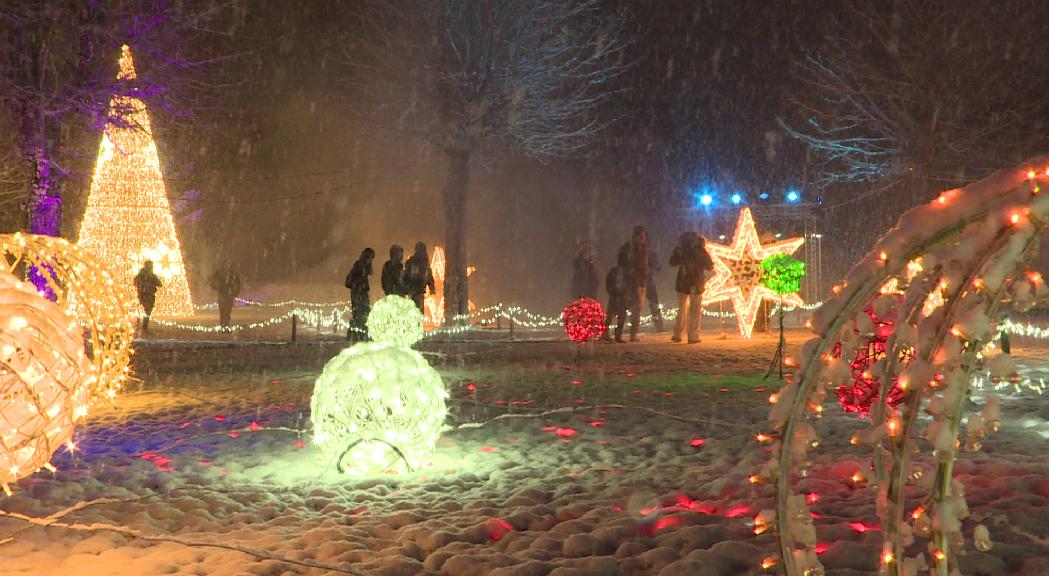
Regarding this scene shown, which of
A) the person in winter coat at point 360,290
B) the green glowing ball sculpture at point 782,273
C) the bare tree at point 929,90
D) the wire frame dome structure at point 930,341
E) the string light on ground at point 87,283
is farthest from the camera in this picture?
the bare tree at point 929,90

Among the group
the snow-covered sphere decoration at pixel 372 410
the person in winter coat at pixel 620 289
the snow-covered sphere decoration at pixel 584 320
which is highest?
the person in winter coat at pixel 620 289

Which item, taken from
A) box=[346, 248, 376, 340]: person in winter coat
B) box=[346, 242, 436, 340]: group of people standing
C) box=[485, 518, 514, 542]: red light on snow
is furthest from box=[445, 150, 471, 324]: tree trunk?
box=[485, 518, 514, 542]: red light on snow

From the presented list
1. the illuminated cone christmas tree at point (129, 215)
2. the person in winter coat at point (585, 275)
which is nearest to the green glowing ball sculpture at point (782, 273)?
the person in winter coat at point (585, 275)

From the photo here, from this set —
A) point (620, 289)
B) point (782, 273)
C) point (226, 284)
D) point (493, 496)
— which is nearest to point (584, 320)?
point (782, 273)

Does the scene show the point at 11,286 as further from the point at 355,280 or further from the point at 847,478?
the point at 355,280

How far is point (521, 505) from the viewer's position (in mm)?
5012

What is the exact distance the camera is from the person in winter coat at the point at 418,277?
705 inches

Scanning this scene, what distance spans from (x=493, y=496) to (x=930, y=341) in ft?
11.7

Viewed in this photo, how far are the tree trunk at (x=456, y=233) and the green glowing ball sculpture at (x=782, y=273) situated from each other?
11.6 metres

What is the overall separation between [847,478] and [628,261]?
508 inches

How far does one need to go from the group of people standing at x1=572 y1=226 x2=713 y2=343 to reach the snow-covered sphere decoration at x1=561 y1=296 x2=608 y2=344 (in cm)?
360

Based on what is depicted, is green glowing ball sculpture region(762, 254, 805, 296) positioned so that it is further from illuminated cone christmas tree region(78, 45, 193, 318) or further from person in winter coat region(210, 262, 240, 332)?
illuminated cone christmas tree region(78, 45, 193, 318)

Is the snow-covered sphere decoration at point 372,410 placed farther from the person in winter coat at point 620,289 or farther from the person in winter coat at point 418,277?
the person in winter coat at point 620,289

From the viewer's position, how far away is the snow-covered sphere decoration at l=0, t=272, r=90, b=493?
3701 millimetres
